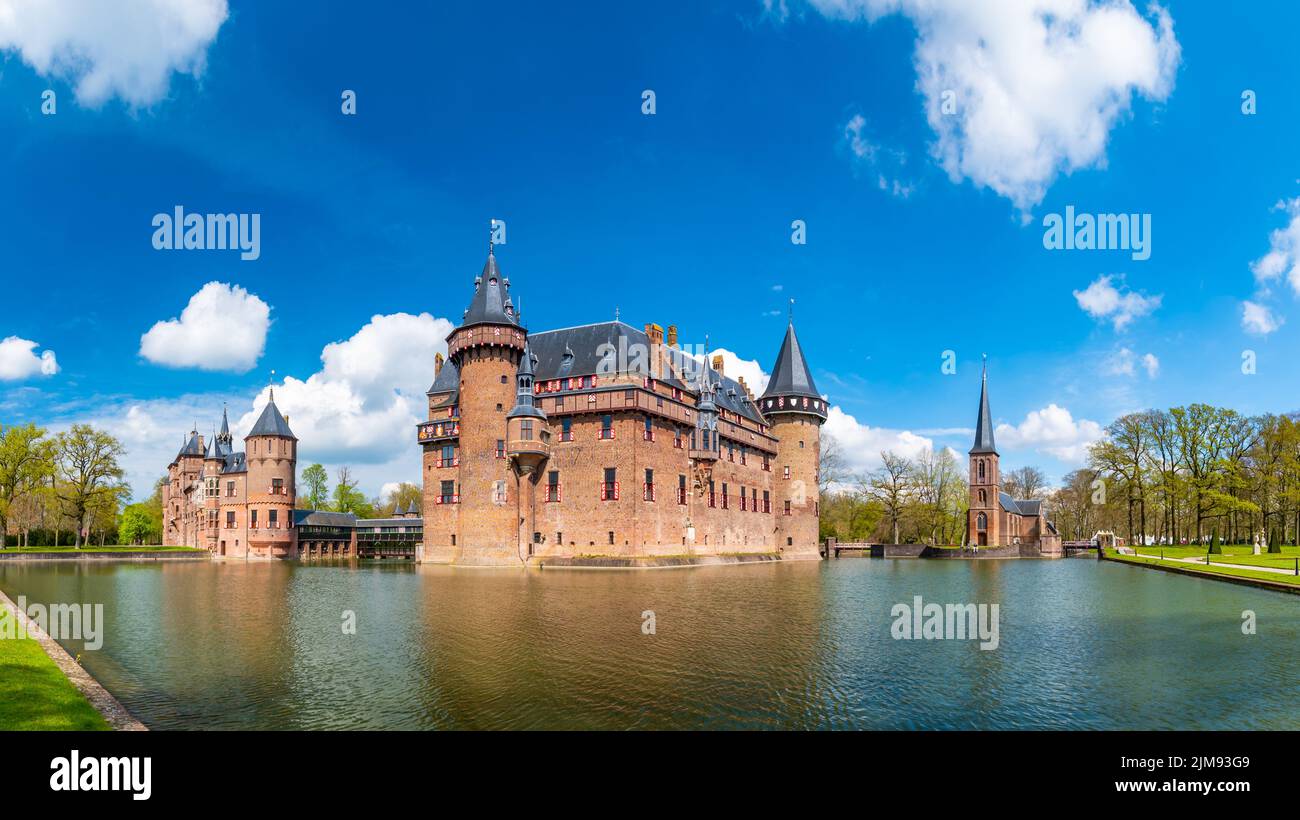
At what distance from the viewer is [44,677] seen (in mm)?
11766

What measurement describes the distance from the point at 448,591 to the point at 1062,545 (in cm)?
6768

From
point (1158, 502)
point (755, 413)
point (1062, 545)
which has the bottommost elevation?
point (1062, 545)

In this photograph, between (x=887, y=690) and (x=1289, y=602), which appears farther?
(x=1289, y=602)

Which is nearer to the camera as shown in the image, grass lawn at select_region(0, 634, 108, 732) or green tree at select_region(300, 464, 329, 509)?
grass lawn at select_region(0, 634, 108, 732)

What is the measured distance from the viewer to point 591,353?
4988 cm

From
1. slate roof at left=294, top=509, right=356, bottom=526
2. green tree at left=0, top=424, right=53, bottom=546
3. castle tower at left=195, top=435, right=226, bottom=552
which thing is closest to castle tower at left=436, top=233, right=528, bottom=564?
slate roof at left=294, top=509, right=356, bottom=526

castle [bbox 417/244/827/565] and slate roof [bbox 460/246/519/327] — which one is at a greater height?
slate roof [bbox 460/246/519/327]

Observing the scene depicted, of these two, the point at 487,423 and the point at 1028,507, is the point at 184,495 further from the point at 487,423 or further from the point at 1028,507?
the point at 1028,507

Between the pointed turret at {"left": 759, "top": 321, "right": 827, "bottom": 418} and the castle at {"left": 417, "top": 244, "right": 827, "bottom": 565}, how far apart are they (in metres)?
10.3

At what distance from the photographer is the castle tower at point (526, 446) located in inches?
1807

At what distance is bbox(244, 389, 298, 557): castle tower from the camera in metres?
65.3

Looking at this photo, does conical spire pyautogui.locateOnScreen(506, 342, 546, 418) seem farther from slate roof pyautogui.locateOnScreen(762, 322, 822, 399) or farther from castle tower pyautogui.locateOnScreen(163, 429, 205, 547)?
castle tower pyautogui.locateOnScreen(163, 429, 205, 547)
